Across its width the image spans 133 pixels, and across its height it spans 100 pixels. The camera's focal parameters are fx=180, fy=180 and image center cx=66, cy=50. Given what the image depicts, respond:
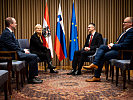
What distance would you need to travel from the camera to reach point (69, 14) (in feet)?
22.2

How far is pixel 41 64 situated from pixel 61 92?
401 centimetres

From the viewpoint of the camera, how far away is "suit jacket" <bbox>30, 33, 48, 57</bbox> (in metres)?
4.89

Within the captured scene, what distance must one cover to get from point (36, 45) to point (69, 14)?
2.36m

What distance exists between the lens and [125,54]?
12.0 feet

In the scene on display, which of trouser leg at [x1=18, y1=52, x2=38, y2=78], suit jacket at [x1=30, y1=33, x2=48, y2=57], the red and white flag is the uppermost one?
the red and white flag

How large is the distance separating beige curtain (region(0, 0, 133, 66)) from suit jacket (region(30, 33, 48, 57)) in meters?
1.76

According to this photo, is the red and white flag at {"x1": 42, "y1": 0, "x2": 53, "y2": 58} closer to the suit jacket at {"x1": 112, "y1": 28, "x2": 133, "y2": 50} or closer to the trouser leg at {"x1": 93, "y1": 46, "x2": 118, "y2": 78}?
the trouser leg at {"x1": 93, "y1": 46, "x2": 118, "y2": 78}

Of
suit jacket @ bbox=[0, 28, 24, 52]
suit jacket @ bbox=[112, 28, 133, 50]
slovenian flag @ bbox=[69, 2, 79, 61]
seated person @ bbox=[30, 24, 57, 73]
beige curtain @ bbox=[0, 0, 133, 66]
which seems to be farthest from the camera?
beige curtain @ bbox=[0, 0, 133, 66]

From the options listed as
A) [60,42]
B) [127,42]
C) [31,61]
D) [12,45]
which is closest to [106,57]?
[127,42]

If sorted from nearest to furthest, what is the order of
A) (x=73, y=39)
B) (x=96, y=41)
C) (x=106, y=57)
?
(x=106, y=57)
(x=96, y=41)
(x=73, y=39)

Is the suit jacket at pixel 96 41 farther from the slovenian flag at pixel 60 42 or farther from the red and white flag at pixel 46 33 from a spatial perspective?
the red and white flag at pixel 46 33

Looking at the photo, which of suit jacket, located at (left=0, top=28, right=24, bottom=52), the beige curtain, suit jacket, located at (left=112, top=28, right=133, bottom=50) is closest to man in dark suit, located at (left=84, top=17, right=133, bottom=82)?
suit jacket, located at (left=112, top=28, right=133, bottom=50)

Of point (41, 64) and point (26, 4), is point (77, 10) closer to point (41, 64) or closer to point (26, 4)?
point (26, 4)

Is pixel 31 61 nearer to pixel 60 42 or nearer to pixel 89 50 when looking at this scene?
pixel 89 50
